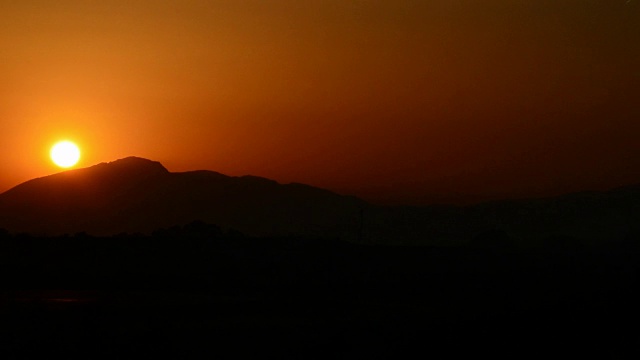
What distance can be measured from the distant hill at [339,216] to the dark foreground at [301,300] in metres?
76.3

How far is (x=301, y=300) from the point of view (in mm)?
36094

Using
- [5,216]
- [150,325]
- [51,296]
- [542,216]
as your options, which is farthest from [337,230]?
[150,325]

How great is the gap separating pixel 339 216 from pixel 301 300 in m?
142

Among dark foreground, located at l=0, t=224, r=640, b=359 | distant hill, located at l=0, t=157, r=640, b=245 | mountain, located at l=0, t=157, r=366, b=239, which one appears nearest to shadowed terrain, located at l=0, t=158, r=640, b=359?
dark foreground, located at l=0, t=224, r=640, b=359

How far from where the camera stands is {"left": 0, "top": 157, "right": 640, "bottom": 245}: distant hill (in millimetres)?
152875

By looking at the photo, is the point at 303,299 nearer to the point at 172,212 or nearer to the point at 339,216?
the point at 339,216

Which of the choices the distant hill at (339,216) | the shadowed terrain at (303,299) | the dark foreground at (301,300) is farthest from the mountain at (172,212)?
the dark foreground at (301,300)

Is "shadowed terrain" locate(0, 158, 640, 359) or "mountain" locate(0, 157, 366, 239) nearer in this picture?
"shadowed terrain" locate(0, 158, 640, 359)

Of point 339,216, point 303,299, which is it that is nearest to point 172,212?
point 339,216

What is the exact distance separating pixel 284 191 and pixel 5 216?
5209 centimetres

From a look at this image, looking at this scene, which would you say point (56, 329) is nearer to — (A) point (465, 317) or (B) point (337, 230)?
(A) point (465, 317)

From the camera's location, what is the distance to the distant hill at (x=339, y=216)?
6019 inches

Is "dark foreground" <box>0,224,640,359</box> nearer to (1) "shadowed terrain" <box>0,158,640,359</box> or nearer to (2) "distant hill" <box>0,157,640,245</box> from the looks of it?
(1) "shadowed terrain" <box>0,158,640,359</box>

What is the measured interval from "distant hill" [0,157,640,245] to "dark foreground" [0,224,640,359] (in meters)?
76.3
